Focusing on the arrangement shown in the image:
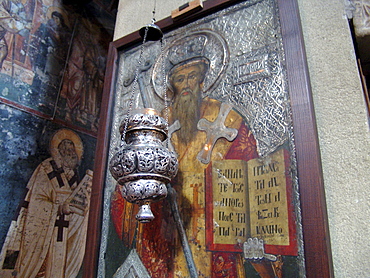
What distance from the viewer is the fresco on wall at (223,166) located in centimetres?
126

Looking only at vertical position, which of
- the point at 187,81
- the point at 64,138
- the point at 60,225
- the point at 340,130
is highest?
the point at 64,138

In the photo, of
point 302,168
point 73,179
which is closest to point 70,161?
point 73,179

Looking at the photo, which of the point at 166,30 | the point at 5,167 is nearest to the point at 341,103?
the point at 166,30

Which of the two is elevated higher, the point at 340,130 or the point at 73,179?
the point at 73,179

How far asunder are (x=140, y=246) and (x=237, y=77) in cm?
109

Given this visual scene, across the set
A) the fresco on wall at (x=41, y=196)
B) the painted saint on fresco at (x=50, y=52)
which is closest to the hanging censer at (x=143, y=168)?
the fresco on wall at (x=41, y=196)

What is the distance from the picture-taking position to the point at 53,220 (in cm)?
360

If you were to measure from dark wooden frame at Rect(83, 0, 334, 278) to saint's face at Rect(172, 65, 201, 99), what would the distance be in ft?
1.17

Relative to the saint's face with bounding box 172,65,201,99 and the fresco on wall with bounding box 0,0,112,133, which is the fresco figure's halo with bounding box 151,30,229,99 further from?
the fresco on wall with bounding box 0,0,112,133

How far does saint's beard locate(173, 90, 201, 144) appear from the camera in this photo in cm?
165

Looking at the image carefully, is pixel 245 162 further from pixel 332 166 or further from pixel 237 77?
pixel 237 77

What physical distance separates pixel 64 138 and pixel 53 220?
108cm

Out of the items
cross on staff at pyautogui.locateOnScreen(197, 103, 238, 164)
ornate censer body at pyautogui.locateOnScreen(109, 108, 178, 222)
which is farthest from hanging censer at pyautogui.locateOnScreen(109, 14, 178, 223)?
cross on staff at pyautogui.locateOnScreen(197, 103, 238, 164)

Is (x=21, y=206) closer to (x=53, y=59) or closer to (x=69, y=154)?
(x=69, y=154)
